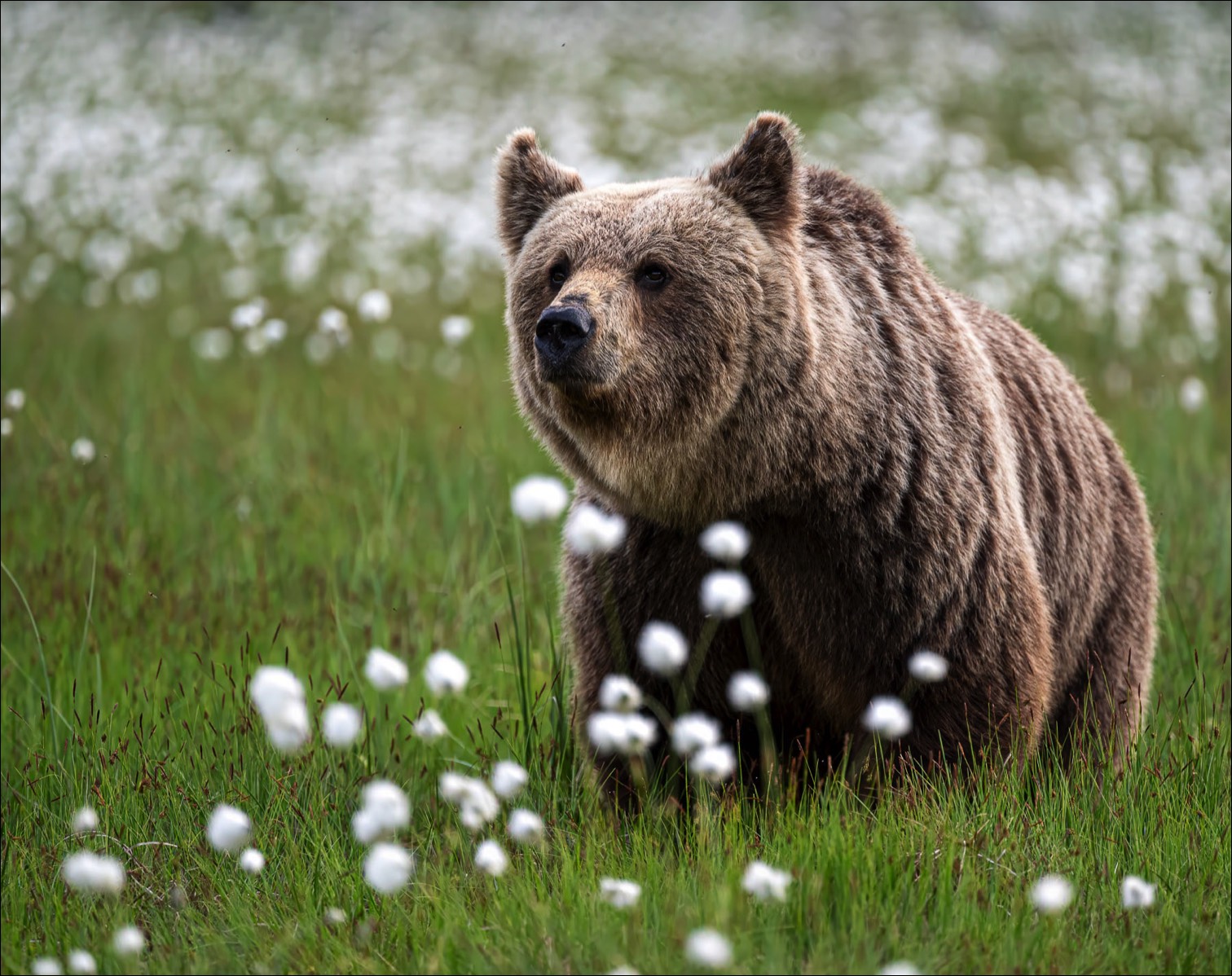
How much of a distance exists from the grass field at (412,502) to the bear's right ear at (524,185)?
37.7 inches

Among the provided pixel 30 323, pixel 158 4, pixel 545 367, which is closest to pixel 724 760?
pixel 545 367

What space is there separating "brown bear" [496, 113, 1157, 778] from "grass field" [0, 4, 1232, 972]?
34 centimetres

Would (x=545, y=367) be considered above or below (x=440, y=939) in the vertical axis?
above

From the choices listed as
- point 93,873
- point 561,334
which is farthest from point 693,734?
point 561,334

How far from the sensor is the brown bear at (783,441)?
3.54 m

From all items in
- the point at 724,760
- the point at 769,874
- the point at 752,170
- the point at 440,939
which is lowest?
the point at 440,939

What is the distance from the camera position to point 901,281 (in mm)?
4031

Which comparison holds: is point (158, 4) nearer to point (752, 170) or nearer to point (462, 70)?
point (462, 70)

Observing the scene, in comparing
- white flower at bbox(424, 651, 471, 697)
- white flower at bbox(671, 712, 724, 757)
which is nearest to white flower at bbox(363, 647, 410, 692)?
white flower at bbox(424, 651, 471, 697)

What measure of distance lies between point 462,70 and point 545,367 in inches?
603

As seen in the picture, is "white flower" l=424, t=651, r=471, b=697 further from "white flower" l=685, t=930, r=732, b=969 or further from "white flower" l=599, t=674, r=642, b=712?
"white flower" l=685, t=930, r=732, b=969

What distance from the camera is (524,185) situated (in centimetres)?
405

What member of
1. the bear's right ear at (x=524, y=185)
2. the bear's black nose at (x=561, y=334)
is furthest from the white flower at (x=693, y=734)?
the bear's right ear at (x=524, y=185)

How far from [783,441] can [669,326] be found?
0.40 m
